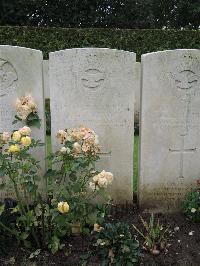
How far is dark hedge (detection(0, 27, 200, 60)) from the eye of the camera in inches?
393

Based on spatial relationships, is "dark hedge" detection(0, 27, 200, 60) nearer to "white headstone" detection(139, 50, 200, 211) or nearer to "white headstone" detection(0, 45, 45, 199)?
"white headstone" detection(0, 45, 45, 199)

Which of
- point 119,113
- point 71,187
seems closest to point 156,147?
point 119,113

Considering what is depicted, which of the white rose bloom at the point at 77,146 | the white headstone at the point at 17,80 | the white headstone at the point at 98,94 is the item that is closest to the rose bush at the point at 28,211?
the white rose bloom at the point at 77,146

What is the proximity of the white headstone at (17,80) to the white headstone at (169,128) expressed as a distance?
96 cm

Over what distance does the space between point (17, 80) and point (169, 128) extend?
4.86 ft

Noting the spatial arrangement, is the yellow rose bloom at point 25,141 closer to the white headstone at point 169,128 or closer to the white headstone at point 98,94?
the white headstone at point 98,94

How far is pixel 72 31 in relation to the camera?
32.8 ft

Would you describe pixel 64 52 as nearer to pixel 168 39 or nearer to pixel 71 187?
pixel 71 187

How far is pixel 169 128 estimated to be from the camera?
4.02 meters

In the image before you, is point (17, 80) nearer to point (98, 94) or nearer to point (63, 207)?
point (98, 94)

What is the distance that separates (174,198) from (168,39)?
6.91 metres

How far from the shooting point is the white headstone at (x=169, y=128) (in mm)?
3898

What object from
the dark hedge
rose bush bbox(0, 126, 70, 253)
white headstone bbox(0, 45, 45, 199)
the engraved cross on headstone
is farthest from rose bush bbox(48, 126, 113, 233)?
the dark hedge

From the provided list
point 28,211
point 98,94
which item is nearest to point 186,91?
point 98,94
